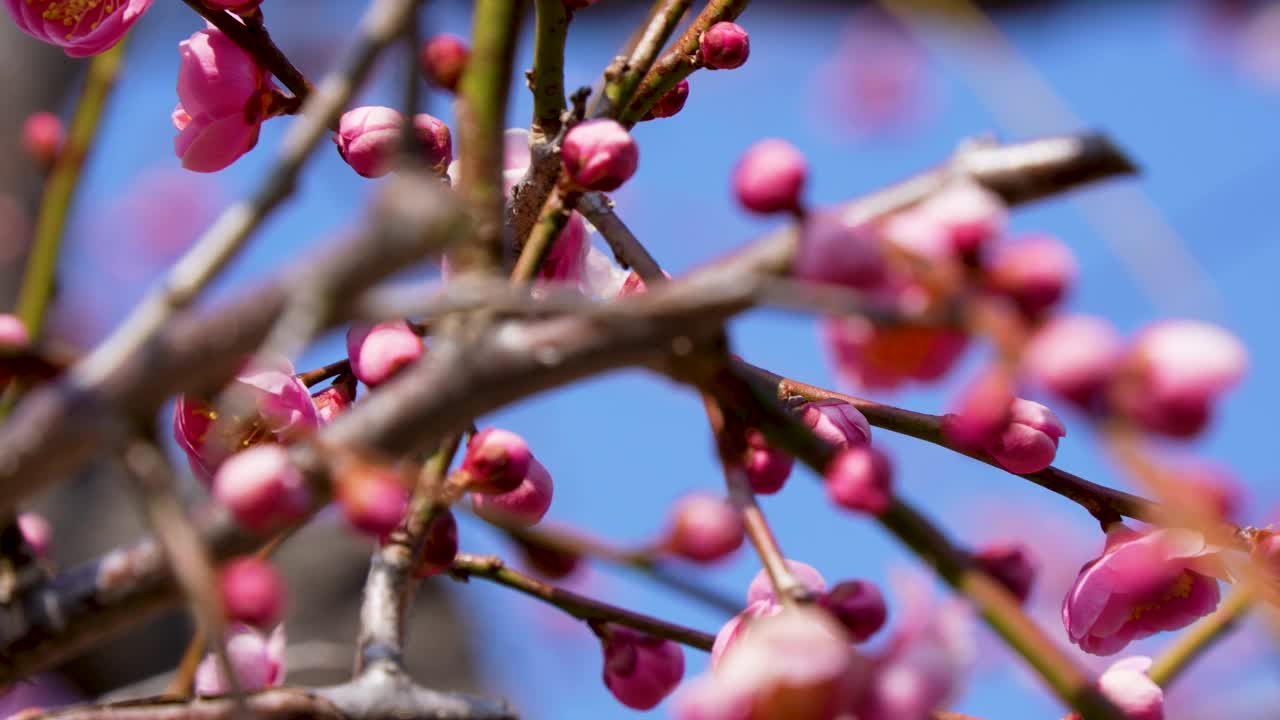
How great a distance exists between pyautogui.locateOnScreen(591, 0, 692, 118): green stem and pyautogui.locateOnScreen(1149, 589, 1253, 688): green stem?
373 millimetres

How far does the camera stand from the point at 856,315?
1.23 ft

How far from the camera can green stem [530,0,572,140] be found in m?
0.67

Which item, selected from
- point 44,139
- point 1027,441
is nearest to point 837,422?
point 1027,441

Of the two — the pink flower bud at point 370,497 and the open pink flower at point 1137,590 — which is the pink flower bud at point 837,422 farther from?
the pink flower bud at point 370,497

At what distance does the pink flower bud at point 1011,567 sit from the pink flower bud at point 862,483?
0.17 feet

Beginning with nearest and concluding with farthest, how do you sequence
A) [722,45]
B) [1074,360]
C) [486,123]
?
[1074,360] < [486,123] < [722,45]

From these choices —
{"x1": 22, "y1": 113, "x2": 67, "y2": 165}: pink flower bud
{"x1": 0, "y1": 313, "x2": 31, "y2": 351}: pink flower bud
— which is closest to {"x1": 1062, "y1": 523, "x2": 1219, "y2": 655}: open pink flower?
{"x1": 0, "y1": 313, "x2": 31, "y2": 351}: pink flower bud

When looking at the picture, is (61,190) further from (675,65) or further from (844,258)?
(844,258)

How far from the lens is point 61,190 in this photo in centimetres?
113

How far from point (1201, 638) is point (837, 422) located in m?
0.23

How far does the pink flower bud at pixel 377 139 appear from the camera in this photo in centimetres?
73

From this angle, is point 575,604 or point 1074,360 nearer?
point 1074,360

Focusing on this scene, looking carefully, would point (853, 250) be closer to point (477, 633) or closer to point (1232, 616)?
point (1232, 616)

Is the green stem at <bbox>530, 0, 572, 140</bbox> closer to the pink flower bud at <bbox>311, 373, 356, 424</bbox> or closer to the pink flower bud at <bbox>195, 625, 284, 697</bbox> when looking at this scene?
the pink flower bud at <bbox>311, 373, 356, 424</bbox>
